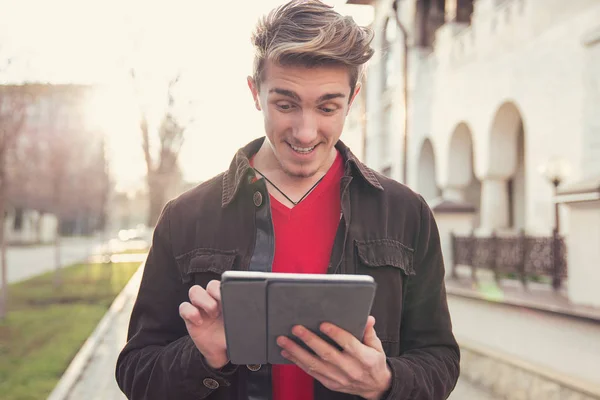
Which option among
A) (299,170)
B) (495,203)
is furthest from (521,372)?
(495,203)

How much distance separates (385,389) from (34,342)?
357 inches

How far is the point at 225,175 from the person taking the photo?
2393mm

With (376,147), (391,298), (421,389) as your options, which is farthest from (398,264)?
(376,147)

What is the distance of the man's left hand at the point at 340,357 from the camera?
5.63 feet

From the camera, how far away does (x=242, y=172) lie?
7.57 feet

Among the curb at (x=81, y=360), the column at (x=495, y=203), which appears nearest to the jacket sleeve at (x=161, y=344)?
the curb at (x=81, y=360)

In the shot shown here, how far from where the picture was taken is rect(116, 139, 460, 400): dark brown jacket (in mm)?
2176

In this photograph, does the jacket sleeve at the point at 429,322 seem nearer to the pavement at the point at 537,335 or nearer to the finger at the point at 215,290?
the finger at the point at 215,290

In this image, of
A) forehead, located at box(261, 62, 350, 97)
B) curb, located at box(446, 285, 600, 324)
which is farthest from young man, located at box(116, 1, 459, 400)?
curb, located at box(446, 285, 600, 324)

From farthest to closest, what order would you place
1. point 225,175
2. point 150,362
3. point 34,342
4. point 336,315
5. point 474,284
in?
point 474,284 < point 34,342 < point 225,175 < point 150,362 < point 336,315

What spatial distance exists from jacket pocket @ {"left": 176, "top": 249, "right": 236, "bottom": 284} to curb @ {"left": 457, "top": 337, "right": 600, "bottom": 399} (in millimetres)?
3966

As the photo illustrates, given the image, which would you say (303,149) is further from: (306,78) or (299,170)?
(306,78)

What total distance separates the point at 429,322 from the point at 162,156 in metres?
30.2

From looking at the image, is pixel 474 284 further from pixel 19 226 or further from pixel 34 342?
pixel 19 226
